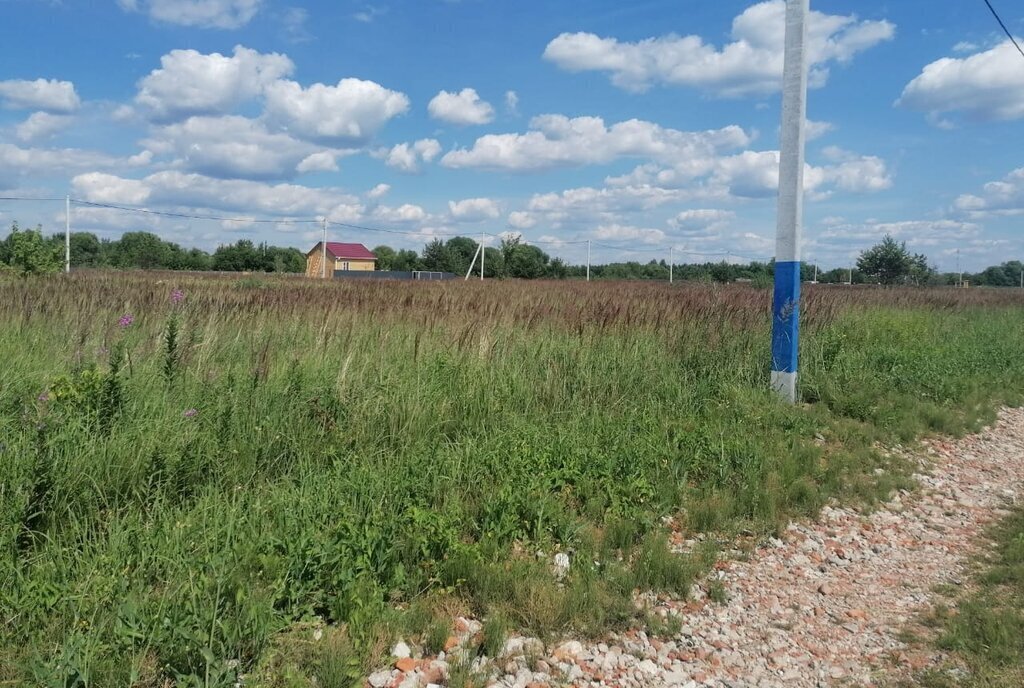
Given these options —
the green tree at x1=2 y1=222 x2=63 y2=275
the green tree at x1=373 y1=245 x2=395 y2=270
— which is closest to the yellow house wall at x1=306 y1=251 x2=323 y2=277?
the green tree at x1=373 y1=245 x2=395 y2=270

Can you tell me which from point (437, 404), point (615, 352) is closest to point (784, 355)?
point (615, 352)

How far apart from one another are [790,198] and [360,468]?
5794mm

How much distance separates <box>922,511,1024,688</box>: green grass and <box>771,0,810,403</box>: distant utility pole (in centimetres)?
353

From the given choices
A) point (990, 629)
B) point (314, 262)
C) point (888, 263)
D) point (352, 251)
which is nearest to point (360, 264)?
point (352, 251)

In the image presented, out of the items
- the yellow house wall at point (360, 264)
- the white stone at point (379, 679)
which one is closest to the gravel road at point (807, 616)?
the white stone at point (379, 679)

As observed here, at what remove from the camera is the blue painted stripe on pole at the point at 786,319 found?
783 centimetres

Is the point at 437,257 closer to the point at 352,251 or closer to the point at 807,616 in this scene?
the point at 352,251

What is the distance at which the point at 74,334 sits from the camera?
21.1 ft

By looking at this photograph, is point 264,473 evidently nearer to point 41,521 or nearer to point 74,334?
point 41,521

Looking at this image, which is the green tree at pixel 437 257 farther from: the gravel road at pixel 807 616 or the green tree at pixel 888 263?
the gravel road at pixel 807 616

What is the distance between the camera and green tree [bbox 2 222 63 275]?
1427cm

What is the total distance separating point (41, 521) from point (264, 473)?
121cm

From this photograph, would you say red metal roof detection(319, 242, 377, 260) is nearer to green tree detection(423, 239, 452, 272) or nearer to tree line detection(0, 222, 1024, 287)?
tree line detection(0, 222, 1024, 287)

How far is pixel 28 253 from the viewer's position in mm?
14344
